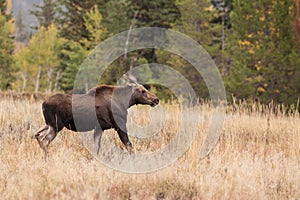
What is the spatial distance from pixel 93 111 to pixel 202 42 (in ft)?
63.8

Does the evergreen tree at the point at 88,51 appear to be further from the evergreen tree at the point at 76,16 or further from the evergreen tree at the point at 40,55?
the evergreen tree at the point at 40,55

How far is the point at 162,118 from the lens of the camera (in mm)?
9992

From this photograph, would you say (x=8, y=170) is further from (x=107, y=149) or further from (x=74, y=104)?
(x=107, y=149)

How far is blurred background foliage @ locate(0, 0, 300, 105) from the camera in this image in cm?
1741

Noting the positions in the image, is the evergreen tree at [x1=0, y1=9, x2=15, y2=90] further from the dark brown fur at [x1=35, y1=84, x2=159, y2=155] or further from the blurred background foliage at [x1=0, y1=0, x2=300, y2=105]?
the dark brown fur at [x1=35, y1=84, x2=159, y2=155]

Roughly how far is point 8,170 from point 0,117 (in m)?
4.05

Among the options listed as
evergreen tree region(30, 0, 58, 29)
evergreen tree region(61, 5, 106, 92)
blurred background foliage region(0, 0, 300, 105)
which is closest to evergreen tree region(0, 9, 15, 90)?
blurred background foliage region(0, 0, 300, 105)

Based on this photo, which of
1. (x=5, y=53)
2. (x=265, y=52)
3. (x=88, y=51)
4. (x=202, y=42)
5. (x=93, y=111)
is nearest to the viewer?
(x=93, y=111)

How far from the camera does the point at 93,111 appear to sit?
6.66m

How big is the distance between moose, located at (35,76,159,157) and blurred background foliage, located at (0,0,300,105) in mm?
3870

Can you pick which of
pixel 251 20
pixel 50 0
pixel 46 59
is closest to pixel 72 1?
pixel 46 59

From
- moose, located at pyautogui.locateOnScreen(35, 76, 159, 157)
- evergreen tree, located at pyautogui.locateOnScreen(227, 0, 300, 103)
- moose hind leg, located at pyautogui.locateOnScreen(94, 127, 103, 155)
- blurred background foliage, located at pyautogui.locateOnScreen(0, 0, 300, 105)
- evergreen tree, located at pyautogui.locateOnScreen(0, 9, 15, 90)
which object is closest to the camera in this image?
moose, located at pyautogui.locateOnScreen(35, 76, 159, 157)

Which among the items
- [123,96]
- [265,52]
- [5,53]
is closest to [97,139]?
[123,96]

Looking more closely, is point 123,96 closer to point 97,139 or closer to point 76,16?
point 97,139
